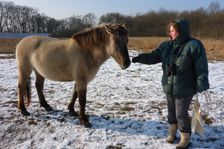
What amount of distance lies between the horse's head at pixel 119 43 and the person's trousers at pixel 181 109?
0.81 metres

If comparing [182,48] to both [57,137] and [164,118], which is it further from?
[57,137]

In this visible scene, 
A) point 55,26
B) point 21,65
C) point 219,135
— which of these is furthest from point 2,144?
point 55,26

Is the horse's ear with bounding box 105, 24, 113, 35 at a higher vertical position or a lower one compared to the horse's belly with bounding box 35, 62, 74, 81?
higher

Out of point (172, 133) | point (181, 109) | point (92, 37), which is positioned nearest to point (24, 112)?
point (92, 37)

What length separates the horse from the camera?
4.12 metres

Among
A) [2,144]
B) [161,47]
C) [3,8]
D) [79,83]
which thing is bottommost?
[2,144]

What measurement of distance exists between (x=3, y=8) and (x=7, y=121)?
80072mm

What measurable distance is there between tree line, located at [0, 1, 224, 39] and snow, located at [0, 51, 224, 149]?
32.4 m

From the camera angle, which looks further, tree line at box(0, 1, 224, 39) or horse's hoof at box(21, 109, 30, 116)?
tree line at box(0, 1, 224, 39)

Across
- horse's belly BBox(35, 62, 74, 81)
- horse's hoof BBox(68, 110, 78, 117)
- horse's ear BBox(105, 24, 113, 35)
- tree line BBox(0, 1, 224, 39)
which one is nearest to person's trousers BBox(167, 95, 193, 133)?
horse's ear BBox(105, 24, 113, 35)

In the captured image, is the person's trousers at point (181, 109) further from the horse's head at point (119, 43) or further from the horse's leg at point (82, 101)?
the horse's leg at point (82, 101)

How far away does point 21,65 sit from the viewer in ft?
16.7

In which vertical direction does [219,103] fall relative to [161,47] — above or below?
below

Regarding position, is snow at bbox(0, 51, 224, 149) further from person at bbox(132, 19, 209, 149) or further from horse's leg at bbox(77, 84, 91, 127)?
person at bbox(132, 19, 209, 149)
